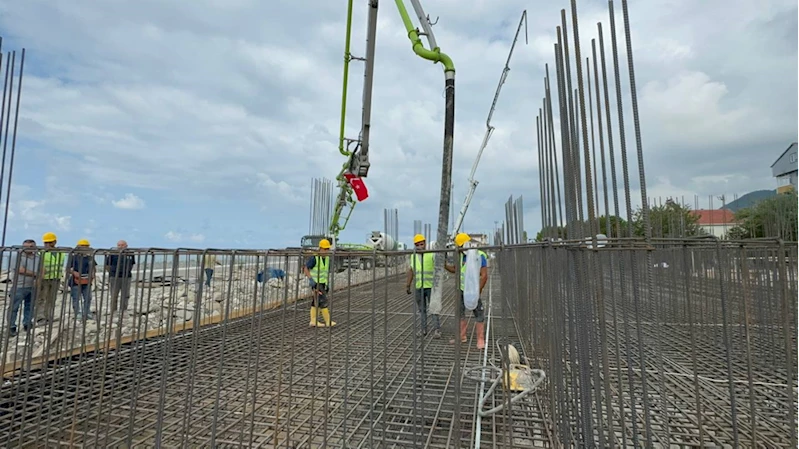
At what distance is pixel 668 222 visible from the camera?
14.5 metres

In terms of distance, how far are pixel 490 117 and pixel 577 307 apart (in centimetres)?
990

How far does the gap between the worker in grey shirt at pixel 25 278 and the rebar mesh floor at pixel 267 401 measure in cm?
72

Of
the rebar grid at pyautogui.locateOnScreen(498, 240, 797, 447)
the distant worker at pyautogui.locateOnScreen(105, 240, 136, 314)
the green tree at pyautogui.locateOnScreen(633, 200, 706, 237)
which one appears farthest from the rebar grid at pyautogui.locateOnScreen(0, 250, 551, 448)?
the green tree at pyautogui.locateOnScreen(633, 200, 706, 237)

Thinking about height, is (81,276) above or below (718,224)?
below

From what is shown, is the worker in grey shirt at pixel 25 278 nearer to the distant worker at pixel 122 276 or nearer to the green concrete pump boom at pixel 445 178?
the distant worker at pixel 122 276

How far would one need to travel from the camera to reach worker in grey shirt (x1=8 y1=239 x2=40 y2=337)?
3.44 metres

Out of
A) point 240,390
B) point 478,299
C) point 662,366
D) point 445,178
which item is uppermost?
point 445,178

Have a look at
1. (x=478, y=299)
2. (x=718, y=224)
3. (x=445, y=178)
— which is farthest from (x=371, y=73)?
(x=718, y=224)

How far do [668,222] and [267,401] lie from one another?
15.4m

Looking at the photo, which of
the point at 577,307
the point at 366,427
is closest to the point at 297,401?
the point at 366,427

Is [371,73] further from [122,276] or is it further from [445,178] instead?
[122,276]

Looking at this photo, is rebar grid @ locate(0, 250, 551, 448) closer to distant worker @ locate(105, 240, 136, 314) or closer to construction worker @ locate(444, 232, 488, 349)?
distant worker @ locate(105, 240, 136, 314)

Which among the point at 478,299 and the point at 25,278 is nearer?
the point at 25,278

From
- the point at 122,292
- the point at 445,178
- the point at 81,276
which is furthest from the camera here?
the point at 445,178
